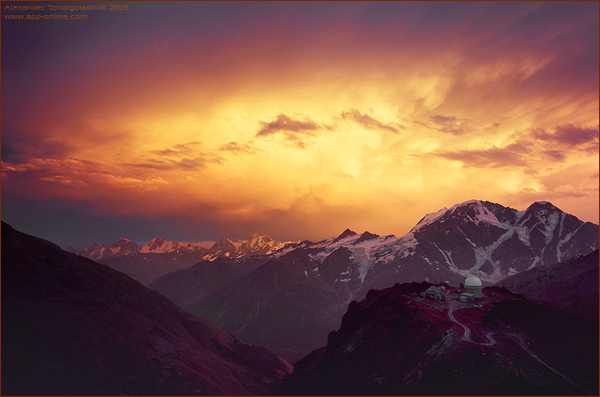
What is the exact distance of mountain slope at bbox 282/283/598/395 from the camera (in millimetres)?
147750

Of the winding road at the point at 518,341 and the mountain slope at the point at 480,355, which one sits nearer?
the mountain slope at the point at 480,355

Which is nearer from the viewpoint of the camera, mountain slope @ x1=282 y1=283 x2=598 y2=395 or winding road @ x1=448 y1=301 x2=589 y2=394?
mountain slope @ x1=282 y1=283 x2=598 y2=395

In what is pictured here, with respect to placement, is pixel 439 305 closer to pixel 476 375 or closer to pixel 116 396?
pixel 476 375

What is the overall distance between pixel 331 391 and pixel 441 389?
60838 mm

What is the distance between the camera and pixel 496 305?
191125mm

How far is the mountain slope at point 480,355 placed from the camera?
14775 centimetres

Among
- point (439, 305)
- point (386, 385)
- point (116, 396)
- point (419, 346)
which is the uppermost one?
point (439, 305)

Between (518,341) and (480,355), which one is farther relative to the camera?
(518,341)

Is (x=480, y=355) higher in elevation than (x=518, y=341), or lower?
lower

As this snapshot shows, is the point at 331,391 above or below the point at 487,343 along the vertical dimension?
below

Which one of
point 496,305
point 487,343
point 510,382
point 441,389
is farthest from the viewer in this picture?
point 496,305

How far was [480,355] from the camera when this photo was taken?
155 meters

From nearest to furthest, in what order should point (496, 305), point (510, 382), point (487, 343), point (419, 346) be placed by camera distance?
1. point (510, 382)
2. point (487, 343)
3. point (419, 346)
4. point (496, 305)

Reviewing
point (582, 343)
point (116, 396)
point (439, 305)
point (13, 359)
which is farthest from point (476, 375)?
point (13, 359)
